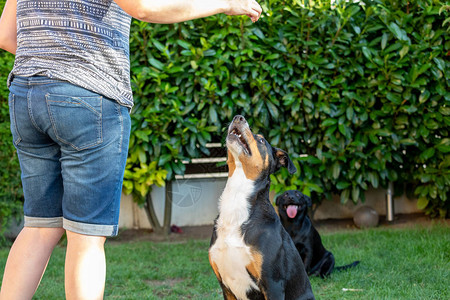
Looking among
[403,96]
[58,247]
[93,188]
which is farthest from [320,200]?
[93,188]

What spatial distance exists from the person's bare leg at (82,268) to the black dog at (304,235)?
2.64 m

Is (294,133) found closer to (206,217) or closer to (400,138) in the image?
(400,138)

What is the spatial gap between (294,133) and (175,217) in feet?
6.09

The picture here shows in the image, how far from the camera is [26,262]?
2.21 metres

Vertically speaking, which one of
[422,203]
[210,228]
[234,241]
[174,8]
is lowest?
[210,228]

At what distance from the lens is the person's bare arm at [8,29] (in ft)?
7.45

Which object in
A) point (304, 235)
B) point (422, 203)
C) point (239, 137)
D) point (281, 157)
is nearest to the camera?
point (239, 137)

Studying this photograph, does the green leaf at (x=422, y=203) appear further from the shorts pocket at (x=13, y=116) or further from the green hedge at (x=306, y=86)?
the shorts pocket at (x=13, y=116)

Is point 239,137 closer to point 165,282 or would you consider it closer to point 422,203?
point 165,282

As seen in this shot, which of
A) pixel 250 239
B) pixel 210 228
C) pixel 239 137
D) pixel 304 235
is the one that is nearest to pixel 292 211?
pixel 304 235

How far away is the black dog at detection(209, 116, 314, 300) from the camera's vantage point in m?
2.75

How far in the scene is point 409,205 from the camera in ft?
21.9

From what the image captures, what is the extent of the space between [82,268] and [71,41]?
35.6 inches

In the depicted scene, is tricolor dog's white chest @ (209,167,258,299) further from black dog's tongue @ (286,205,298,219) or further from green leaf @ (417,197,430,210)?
green leaf @ (417,197,430,210)
